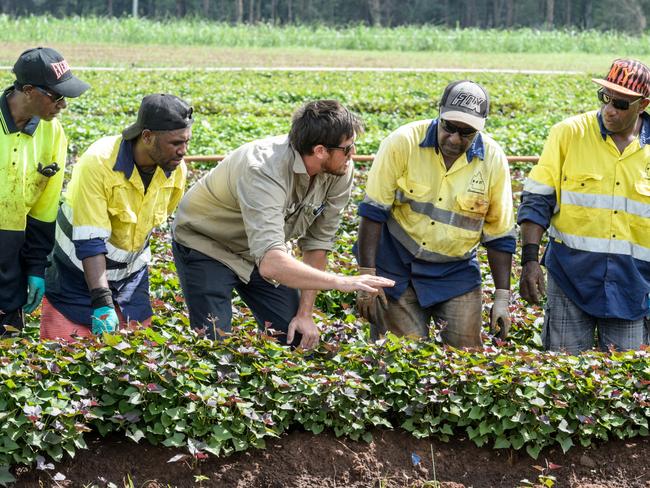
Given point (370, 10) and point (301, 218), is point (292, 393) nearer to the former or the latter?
point (301, 218)

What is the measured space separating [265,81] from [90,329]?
16.0 m

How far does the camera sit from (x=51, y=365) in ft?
14.0

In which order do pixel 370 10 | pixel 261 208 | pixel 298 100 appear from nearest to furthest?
1. pixel 261 208
2. pixel 298 100
3. pixel 370 10

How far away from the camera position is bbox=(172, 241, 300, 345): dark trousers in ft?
15.7

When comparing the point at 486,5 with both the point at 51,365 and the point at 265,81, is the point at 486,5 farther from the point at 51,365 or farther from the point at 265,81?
the point at 51,365

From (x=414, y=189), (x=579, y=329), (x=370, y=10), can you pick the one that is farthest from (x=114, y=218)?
(x=370, y=10)

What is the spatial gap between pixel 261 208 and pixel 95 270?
0.81 meters

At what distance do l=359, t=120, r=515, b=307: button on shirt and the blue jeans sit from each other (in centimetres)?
44

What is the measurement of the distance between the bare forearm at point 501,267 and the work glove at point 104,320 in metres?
1.94

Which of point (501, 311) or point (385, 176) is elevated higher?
point (385, 176)

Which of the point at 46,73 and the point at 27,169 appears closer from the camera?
the point at 46,73

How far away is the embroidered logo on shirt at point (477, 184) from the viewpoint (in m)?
4.95

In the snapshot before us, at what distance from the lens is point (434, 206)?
4996 mm

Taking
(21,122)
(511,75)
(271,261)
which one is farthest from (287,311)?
(511,75)
